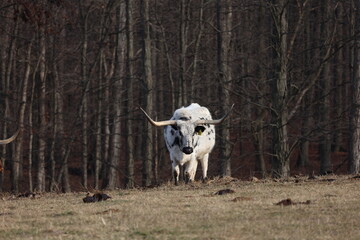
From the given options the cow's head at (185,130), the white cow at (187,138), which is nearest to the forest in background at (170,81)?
the white cow at (187,138)

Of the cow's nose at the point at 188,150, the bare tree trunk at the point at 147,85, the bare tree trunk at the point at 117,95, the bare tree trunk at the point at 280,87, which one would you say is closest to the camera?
the cow's nose at the point at 188,150

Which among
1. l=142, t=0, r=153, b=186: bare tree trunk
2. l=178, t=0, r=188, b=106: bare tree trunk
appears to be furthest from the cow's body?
l=178, t=0, r=188, b=106: bare tree trunk

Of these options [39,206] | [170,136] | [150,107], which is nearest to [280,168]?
[170,136]

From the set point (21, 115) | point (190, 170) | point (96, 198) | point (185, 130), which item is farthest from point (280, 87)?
point (21, 115)

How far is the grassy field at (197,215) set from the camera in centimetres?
1004

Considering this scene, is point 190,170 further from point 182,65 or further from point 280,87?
point 182,65

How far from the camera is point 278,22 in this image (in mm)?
22234

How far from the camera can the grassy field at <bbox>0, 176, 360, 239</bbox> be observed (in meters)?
10.0

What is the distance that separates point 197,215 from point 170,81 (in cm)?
2242

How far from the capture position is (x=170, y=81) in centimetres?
3362

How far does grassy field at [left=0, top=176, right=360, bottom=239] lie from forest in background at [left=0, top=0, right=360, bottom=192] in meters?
5.16

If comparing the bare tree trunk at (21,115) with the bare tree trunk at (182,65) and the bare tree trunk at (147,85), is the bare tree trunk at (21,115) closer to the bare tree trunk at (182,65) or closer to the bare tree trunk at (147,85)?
the bare tree trunk at (147,85)

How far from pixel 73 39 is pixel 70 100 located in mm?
6192

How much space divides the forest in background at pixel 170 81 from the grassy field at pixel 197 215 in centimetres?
516
